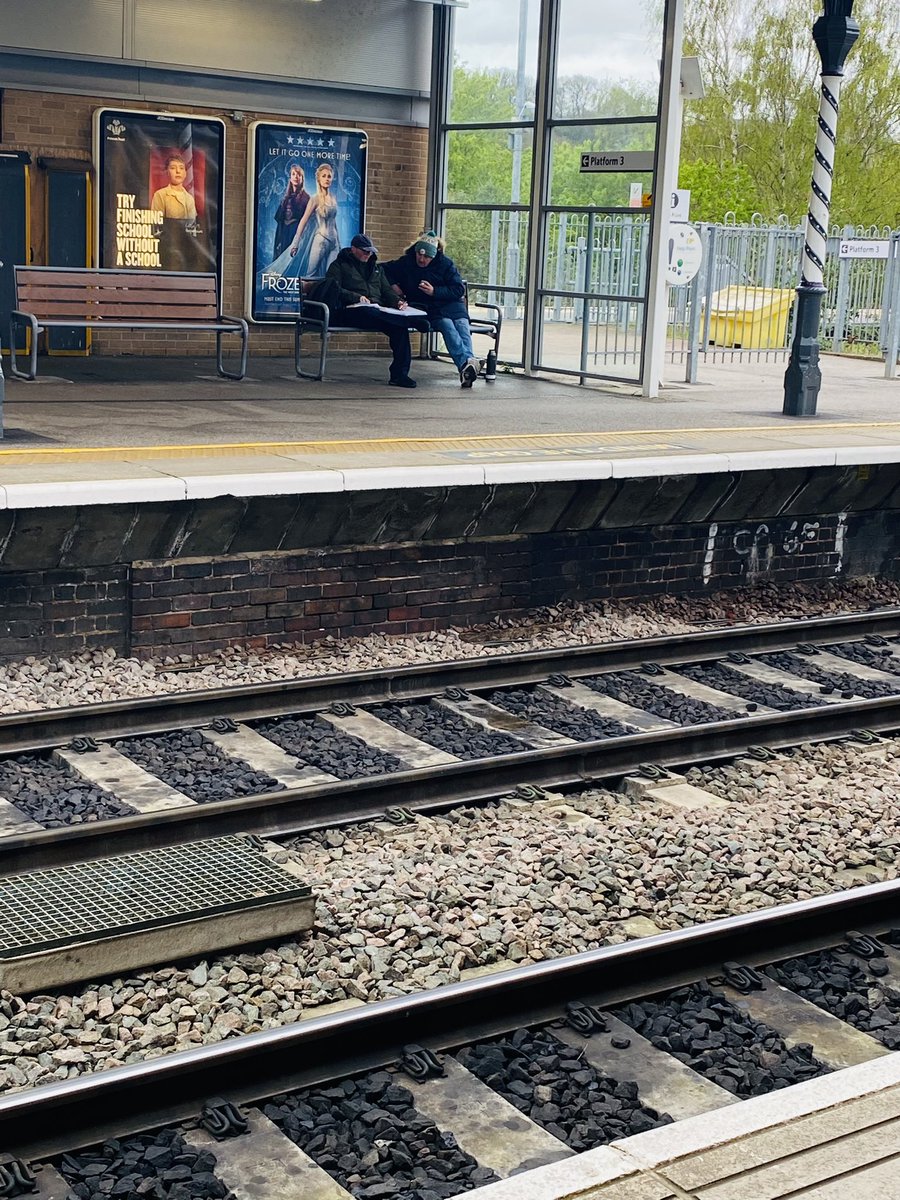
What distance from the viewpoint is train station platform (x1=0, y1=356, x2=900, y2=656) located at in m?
8.27

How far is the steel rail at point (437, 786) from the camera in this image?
18.8 feet

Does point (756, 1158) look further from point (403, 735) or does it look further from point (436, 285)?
point (436, 285)

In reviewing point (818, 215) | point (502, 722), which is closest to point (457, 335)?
point (818, 215)

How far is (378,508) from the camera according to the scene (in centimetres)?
900

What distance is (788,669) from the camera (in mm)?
8961

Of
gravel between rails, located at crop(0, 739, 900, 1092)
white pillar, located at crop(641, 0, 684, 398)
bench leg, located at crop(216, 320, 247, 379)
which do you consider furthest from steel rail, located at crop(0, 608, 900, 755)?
bench leg, located at crop(216, 320, 247, 379)

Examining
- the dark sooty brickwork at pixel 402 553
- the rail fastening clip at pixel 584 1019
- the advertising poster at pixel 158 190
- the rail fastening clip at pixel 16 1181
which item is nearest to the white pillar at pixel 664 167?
the dark sooty brickwork at pixel 402 553

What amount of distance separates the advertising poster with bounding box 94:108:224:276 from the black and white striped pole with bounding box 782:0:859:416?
552 cm

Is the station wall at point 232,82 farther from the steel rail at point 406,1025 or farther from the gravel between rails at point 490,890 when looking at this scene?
the steel rail at point 406,1025

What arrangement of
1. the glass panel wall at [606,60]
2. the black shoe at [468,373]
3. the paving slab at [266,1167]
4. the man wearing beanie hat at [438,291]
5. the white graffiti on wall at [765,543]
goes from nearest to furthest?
the paving slab at [266,1167] < the white graffiti on wall at [765,543] < the glass panel wall at [606,60] < the black shoe at [468,373] < the man wearing beanie hat at [438,291]

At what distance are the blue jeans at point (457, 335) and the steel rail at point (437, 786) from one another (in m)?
7.16

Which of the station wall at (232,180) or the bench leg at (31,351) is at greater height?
the station wall at (232,180)

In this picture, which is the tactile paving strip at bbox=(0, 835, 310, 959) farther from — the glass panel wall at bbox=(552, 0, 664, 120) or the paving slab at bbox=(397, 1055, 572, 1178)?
the glass panel wall at bbox=(552, 0, 664, 120)

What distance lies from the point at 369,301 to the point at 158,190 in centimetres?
250
